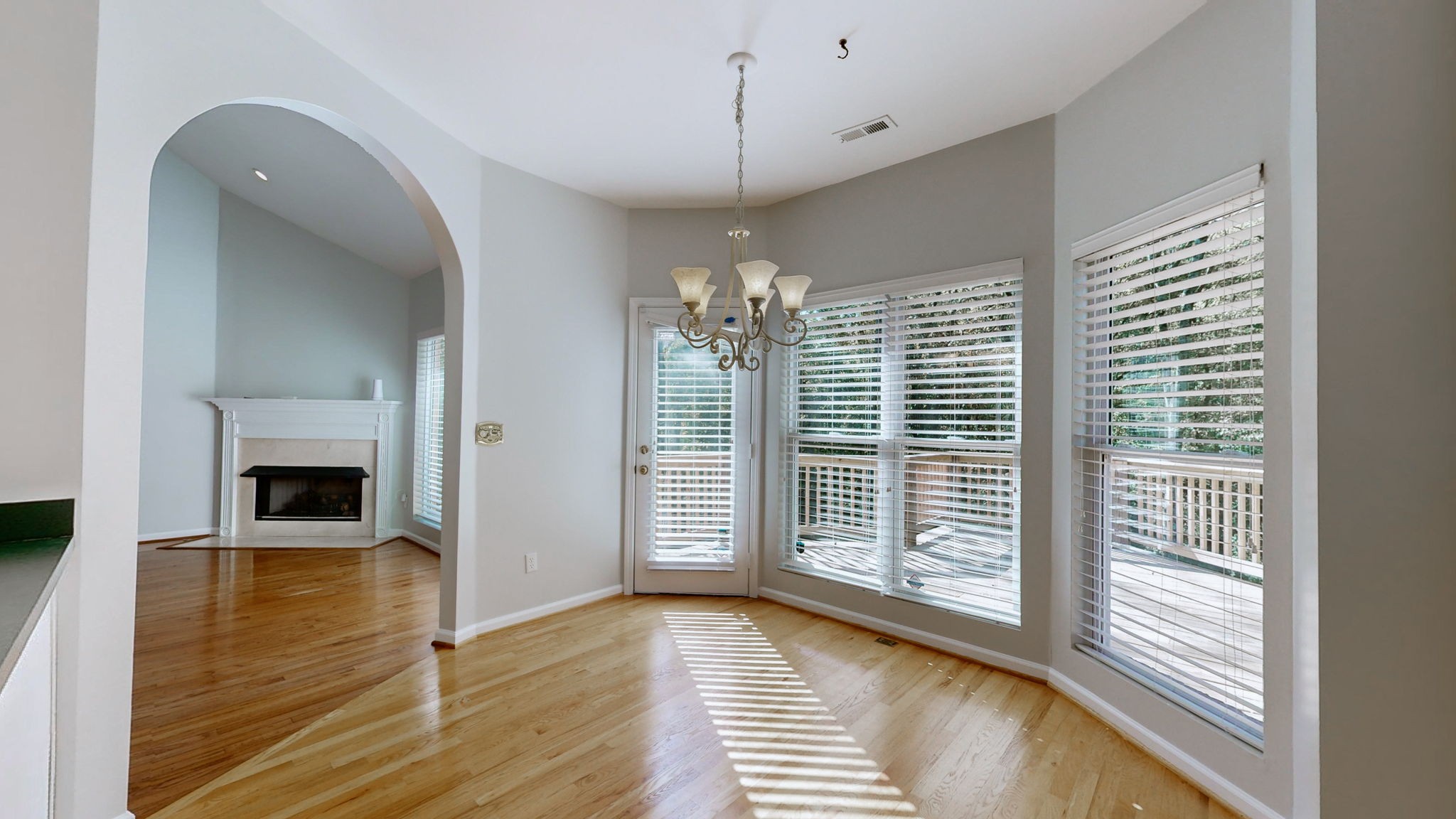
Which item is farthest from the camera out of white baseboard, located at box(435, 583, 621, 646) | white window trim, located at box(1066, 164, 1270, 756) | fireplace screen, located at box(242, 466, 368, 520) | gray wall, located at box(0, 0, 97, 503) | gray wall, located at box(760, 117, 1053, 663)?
fireplace screen, located at box(242, 466, 368, 520)

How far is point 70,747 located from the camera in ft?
5.36

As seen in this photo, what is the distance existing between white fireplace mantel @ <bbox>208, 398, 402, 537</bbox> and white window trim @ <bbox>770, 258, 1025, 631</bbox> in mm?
4392

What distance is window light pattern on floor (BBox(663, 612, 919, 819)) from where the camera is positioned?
1942mm

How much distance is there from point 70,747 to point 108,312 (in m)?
1.24

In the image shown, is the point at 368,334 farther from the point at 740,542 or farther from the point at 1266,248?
the point at 1266,248

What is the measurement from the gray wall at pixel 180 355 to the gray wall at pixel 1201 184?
7.48 metres

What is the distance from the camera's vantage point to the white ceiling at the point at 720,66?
86.4 inches

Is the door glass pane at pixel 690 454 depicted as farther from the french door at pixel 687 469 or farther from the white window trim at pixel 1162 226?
the white window trim at pixel 1162 226

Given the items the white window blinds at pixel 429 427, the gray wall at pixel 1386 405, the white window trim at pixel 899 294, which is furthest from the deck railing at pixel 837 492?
the white window blinds at pixel 429 427

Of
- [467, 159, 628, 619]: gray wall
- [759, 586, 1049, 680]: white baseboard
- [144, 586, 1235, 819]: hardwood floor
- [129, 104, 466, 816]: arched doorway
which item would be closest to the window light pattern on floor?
[144, 586, 1235, 819]: hardwood floor

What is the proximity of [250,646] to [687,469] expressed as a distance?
267 centimetres

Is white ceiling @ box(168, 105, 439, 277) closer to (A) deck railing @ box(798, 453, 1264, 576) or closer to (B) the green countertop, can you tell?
(B) the green countertop

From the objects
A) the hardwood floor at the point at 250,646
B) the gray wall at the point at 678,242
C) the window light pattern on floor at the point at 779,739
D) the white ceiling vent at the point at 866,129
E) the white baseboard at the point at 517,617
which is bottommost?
the hardwood floor at the point at 250,646

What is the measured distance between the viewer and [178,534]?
5.71 m
